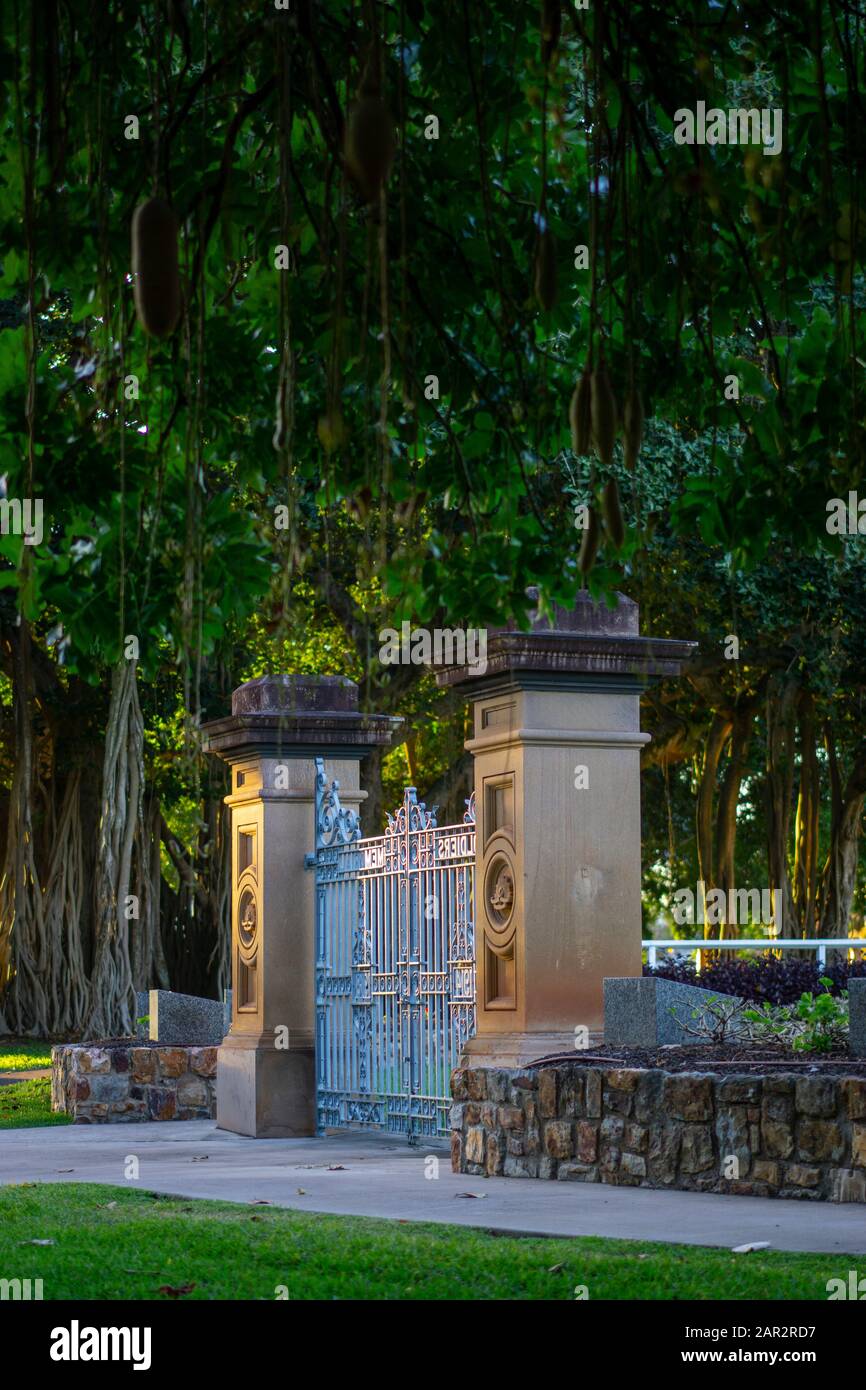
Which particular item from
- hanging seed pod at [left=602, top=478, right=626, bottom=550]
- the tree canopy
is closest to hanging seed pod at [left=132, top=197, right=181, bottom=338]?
the tree canopy

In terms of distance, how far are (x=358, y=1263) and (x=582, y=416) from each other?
461 centimetres

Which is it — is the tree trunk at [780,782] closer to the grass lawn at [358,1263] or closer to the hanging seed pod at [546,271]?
the grass lawn at [358,1263]

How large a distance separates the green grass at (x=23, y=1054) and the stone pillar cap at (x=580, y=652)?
41.6 feet

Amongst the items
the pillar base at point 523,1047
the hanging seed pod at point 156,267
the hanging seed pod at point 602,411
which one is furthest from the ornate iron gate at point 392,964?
the hanging seed pod at point 156,267

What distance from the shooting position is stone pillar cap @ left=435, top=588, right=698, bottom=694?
424 inches

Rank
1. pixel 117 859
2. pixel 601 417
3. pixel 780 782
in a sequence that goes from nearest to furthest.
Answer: pixel 601 417 < pixel 117 859 < pixel 780 782

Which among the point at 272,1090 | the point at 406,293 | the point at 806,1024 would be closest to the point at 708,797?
the point at 272,1090

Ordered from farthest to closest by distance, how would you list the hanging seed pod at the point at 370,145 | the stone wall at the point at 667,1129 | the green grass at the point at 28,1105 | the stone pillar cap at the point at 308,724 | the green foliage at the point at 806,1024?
the green grass at the point at 28,1105 → the stone pillar cap at the point at 308,724 → the green foliage at the point at 806,1024 → the stone wall at the point at 667,1129 → the hanging seed pod at the point at 370,145

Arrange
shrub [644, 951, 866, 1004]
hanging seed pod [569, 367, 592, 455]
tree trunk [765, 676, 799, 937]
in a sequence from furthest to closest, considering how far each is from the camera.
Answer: tree trunk [765, 676, 799, 937] < shrub [644, 951, 866, 1004] < hanging seed pod [569, 367, 592, 455]

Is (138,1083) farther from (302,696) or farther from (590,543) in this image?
(590,543)

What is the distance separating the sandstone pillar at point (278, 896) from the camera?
543 inches

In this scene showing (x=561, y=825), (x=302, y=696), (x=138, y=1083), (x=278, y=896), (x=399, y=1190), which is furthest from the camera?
(x=138, y=1083)

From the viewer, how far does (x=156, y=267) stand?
2.39 meters

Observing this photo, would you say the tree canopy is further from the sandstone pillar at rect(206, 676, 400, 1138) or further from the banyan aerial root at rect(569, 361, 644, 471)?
the sandstone pillar at rect(206, 676, 400, 1138)
